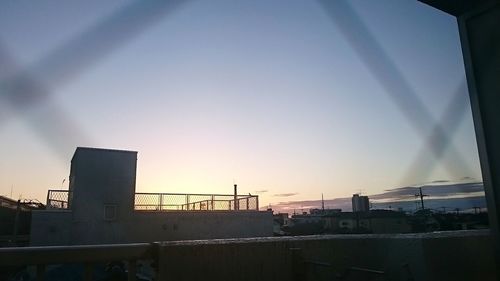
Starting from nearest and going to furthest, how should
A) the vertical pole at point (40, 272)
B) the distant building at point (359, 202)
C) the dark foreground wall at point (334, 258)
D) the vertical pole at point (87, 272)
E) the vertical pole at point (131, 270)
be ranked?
the vertical pole at point (40, 272) → the vertical pole at point (87, 272) → the vertical pole at point (131, 270) → the dark foreground wall at point (334, 258) → the distant building at point (359, 202)

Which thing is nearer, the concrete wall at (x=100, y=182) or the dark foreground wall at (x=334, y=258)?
the dark foreground wall at (x=334, y=258)

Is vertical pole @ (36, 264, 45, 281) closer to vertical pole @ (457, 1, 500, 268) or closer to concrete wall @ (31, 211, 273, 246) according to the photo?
vertical pole @ (457, 1, 500, 268)

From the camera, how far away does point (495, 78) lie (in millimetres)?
2572

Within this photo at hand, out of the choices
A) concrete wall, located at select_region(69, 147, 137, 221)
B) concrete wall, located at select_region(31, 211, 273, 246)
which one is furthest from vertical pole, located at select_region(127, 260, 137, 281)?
concrete wall, located at select_region(69, 147, 137, 221)

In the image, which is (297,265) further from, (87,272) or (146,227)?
(146,227)

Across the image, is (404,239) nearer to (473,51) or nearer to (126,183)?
(473,51)

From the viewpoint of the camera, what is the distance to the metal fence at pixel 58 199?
1945cm

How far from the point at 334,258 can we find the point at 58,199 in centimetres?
2067

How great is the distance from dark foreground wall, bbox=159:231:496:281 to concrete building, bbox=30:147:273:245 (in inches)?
702

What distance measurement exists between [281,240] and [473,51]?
7.52 ft

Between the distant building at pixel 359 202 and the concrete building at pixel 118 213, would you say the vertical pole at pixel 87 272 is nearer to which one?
the concrete building at pixel 118 213

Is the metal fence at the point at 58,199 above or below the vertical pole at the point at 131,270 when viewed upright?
above

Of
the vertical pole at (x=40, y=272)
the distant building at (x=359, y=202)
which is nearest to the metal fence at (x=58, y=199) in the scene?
the vertical pole at (x=40, y=272)

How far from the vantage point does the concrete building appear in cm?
1880
